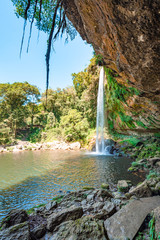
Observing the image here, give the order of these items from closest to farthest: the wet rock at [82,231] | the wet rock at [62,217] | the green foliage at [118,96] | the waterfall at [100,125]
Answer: the wet rock at [82,231] < the wet rock at [62,217] < the green foliage at [118,96] < the waterfall at [100,125]

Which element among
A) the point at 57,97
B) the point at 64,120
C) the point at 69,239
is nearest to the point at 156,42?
the point at 69,239

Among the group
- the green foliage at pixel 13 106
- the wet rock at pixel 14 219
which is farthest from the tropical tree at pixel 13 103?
the wet rock at pixel 14 219

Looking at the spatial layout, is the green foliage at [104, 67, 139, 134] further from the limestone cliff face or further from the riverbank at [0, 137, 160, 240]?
the riverbank at [0, 137, 160, 240]

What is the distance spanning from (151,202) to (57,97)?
25.7 m

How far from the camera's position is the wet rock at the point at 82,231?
1.84 meters

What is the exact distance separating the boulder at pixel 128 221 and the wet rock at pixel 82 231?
183 mm

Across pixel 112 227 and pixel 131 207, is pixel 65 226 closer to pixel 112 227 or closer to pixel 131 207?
pixel 112 227

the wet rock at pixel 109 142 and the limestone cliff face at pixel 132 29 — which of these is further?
the wet rock at pixel 109 142

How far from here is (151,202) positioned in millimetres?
2885

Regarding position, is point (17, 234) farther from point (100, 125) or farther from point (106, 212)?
point (100, 125)

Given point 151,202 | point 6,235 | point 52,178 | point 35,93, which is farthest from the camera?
point 35,93

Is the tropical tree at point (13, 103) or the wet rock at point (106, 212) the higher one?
the tropical tree at point (13, 103)

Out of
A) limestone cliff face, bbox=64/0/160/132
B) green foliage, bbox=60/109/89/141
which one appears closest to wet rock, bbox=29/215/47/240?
limestone cliff face, bbox=64/0/160/132

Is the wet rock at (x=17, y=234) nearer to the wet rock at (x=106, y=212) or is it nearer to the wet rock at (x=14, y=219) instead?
the wet rock at (x=14, y=219)
